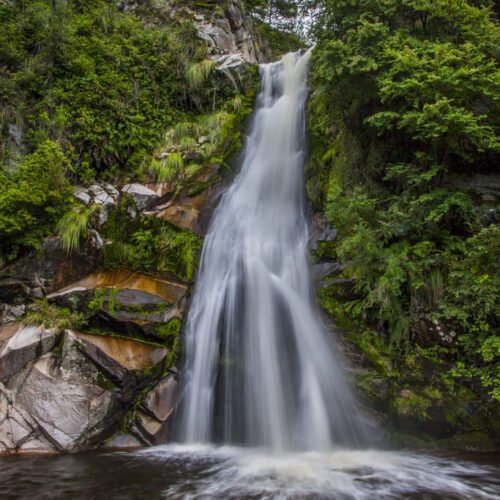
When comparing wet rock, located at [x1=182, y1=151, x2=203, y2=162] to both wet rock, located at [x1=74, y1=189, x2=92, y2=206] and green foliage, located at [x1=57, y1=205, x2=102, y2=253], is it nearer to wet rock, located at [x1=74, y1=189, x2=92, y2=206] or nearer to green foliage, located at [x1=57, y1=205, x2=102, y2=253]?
wet rock, located at [x1=74, y1=189, x2=92, y2=206]

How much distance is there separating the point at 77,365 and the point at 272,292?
380cm

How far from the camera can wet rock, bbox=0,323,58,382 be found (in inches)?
216

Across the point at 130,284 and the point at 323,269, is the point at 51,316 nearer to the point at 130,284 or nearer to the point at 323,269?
the point at 130,284

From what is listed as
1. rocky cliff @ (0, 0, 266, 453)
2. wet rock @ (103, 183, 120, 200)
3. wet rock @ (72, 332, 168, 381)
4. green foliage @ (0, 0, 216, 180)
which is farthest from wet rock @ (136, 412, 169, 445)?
green foliage @ (0, 0, 216, 180)

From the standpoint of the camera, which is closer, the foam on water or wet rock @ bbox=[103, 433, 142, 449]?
the foam on water

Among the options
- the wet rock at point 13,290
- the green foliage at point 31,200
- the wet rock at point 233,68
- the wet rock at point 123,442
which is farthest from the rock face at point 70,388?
the wet rock at point 233,68

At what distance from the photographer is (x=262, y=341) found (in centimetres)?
611

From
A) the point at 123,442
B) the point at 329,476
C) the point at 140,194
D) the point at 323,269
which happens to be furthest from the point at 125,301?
the point at 329,476

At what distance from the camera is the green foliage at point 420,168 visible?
503cm

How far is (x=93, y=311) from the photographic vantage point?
242 inches

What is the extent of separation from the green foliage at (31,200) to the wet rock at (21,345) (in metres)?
1.69

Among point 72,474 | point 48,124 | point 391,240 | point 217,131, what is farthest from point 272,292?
point 48,124

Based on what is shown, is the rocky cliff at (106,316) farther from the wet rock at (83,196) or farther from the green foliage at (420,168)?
the green foliage at (420,168)

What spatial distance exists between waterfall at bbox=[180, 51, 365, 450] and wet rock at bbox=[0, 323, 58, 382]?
8.34 ft
